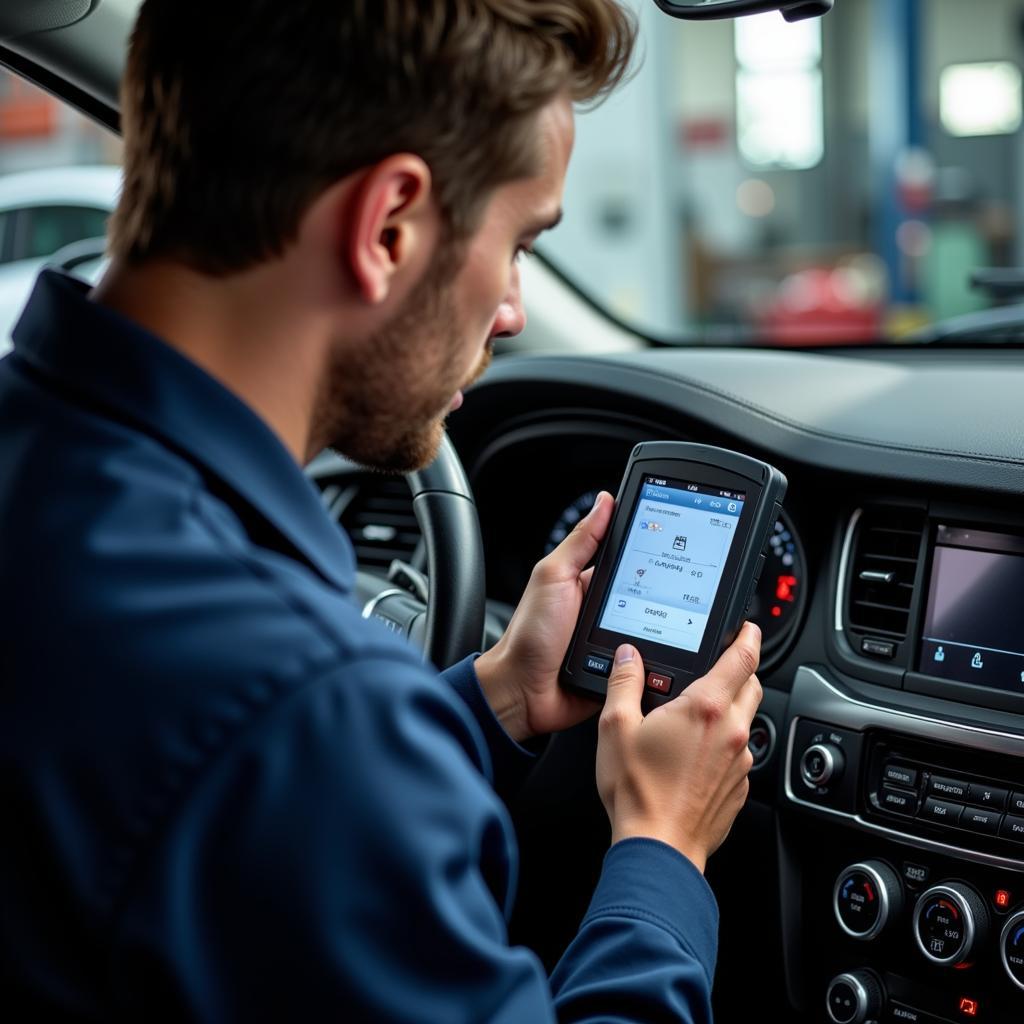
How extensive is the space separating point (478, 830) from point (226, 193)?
0.43 m

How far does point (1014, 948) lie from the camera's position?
1.38 meters

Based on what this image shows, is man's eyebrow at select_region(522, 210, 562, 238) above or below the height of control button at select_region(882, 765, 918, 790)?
above

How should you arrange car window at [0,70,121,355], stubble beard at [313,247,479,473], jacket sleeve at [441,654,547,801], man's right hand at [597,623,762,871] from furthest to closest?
car window at [0,70,121,355]
jacket sleeve at [441,654,547,801]
man's right hand at [597,623,762,871]
stubble beard at [313,247,479,473]

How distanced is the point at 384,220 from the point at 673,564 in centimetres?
62

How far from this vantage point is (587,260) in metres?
6.88

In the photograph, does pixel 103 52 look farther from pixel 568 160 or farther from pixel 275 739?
pixel 275 739

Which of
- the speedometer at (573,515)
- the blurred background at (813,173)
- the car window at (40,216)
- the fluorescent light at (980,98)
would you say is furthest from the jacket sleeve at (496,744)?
the fluorescent light at (980,98)

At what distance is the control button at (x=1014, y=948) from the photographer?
1.37 metres

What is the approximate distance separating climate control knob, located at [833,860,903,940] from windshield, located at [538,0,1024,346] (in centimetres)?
755

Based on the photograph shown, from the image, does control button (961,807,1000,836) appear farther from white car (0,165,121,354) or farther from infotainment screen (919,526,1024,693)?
white car (0,165,121,354)

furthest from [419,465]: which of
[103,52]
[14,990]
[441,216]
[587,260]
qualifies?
[587,260]

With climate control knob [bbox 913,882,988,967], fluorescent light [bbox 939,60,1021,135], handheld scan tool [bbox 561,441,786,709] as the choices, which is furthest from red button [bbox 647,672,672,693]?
fluorescent light [bbox 939,60,1021,135]

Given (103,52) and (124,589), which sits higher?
(103,52)

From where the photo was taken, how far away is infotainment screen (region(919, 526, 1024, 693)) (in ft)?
4.68
